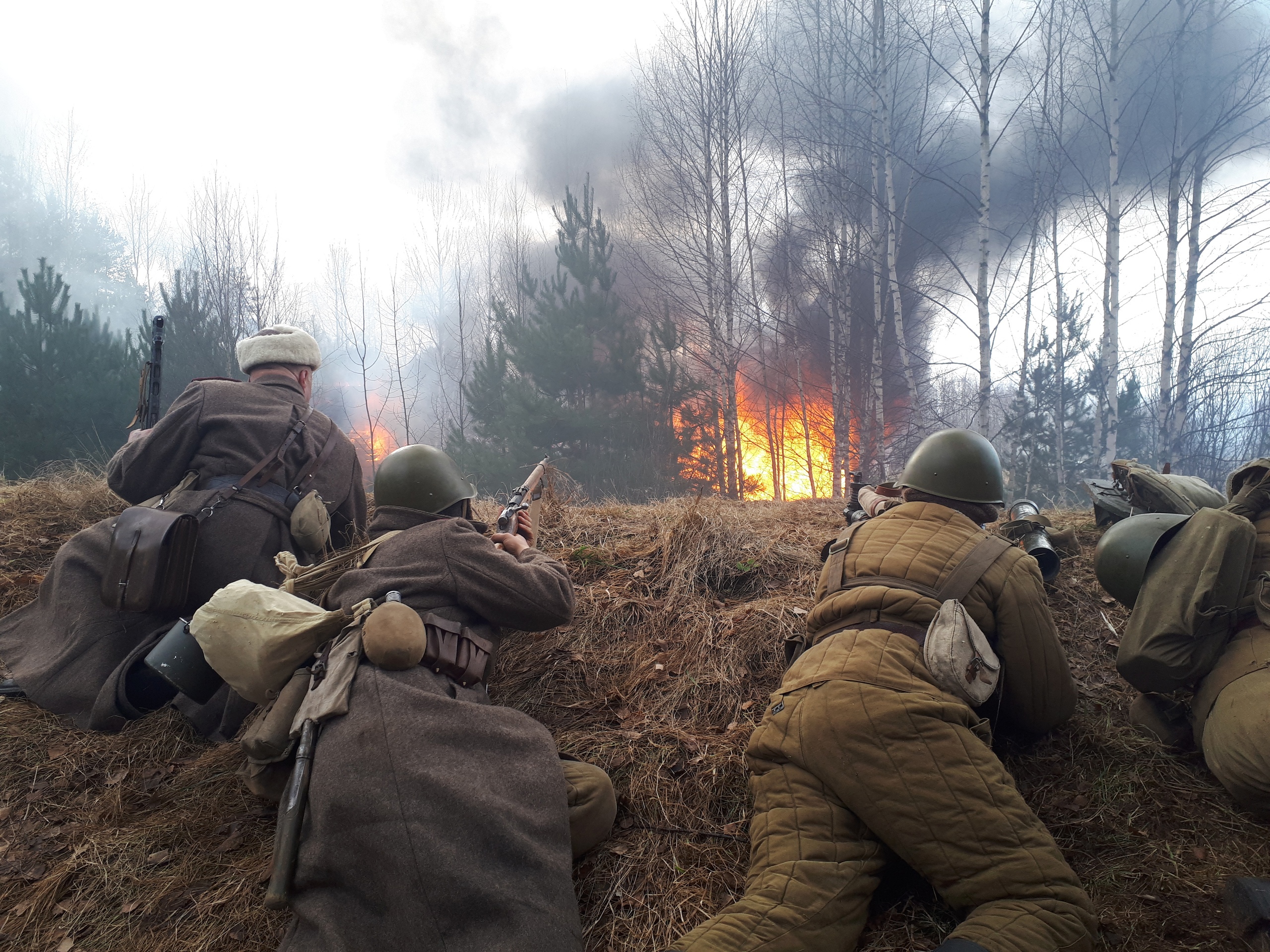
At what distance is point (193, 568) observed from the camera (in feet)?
12.7

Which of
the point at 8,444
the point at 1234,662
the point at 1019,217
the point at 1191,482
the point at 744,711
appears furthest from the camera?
the point at 1019,217

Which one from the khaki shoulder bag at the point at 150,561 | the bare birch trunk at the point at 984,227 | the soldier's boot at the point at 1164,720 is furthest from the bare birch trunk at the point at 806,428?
the khaki shoulder bag at the point at 150,561

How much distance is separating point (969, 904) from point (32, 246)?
40.5 metres

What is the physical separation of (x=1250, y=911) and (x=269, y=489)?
467 cm

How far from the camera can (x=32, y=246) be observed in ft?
98.4

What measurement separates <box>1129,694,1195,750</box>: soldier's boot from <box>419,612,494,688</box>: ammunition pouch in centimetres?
301

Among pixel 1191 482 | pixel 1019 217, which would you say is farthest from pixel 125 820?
pixel 1019 217

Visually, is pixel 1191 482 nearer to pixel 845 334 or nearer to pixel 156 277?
pixel 845 334

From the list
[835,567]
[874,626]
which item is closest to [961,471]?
[835,567]

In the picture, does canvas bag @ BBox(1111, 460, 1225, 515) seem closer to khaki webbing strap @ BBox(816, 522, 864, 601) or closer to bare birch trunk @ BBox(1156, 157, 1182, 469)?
khaki webbing strap @ BBox(816, 522, 864, 601)

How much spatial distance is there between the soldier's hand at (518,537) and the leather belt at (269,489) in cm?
143

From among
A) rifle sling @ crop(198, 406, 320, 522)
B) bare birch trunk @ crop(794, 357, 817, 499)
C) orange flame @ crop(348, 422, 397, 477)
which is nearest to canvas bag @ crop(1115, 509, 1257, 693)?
rifle sling @ crop(198, 406, 320, 522)

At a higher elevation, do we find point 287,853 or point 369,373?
point 369,373

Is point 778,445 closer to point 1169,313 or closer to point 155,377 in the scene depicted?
point 1169,313
